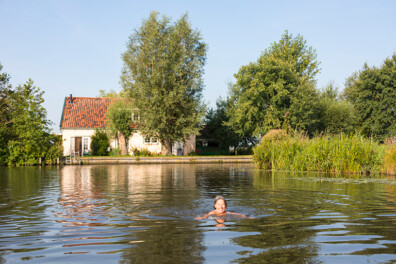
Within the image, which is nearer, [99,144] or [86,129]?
[99,144]

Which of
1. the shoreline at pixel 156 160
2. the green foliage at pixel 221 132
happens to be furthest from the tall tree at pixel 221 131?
the shoreline at pixel 156 160

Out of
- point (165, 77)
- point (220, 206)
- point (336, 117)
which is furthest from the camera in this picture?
point (336, 117)

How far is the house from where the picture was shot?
168 ft

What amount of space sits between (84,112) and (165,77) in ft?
45.1

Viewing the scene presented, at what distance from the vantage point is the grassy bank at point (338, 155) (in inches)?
902

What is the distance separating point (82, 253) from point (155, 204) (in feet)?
18.7

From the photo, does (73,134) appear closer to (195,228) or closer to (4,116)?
(4,116)

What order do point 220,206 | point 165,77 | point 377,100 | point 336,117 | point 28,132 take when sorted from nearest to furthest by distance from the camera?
point 220,206 < point 28,132 < point 165,77 < point 336,117 < point 377,100

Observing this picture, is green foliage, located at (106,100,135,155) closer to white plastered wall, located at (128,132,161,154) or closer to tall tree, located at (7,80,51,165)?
white plastered wall, located at (128,132,161,154)

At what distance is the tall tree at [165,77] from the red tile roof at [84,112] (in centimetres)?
700

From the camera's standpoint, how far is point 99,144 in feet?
162

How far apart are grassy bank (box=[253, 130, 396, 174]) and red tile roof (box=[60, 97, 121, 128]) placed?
31.0m

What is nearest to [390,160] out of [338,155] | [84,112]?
[338,155]

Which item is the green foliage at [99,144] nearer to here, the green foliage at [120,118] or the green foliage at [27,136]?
the green foliage at [120,118]
